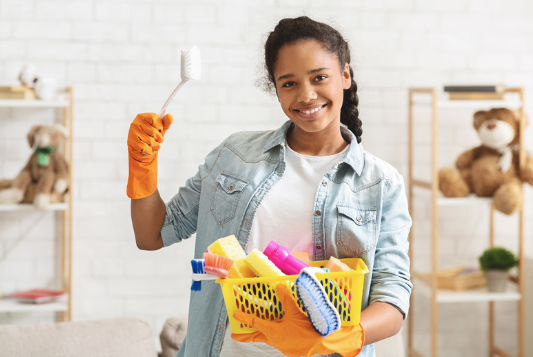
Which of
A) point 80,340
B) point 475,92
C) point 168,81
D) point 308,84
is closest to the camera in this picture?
point 308,84

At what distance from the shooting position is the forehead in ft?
4.17

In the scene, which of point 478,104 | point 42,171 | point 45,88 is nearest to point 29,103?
point 45,88

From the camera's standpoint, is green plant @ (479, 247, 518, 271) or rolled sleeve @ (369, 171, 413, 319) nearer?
rolled sleeve @ (369, 171, 413, 319)

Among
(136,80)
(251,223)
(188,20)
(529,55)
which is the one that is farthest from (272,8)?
(251,223)

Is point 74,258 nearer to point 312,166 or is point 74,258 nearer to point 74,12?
point 74,12

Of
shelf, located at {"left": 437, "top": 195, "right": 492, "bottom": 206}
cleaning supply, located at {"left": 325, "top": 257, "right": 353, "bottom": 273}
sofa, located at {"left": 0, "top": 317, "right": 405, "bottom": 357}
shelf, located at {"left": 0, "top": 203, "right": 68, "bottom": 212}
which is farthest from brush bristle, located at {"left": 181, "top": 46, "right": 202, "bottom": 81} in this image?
shelf, located at {"left": 437, "top": 195, "right": 492, "bottom": 206}

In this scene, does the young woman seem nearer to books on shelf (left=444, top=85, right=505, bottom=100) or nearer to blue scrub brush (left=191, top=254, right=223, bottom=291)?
blue scrub brush (left=191, top=254, right=223, bottom=291)

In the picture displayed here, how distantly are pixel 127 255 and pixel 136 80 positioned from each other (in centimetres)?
82

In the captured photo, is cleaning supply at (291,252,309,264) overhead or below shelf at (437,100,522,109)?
below

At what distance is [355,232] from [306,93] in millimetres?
304

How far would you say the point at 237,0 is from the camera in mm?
2857

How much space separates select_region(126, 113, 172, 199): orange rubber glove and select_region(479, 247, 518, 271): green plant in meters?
2.00

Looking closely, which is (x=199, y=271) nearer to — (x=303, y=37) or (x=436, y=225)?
(x=303, y=37)

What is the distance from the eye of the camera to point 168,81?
283 cm
